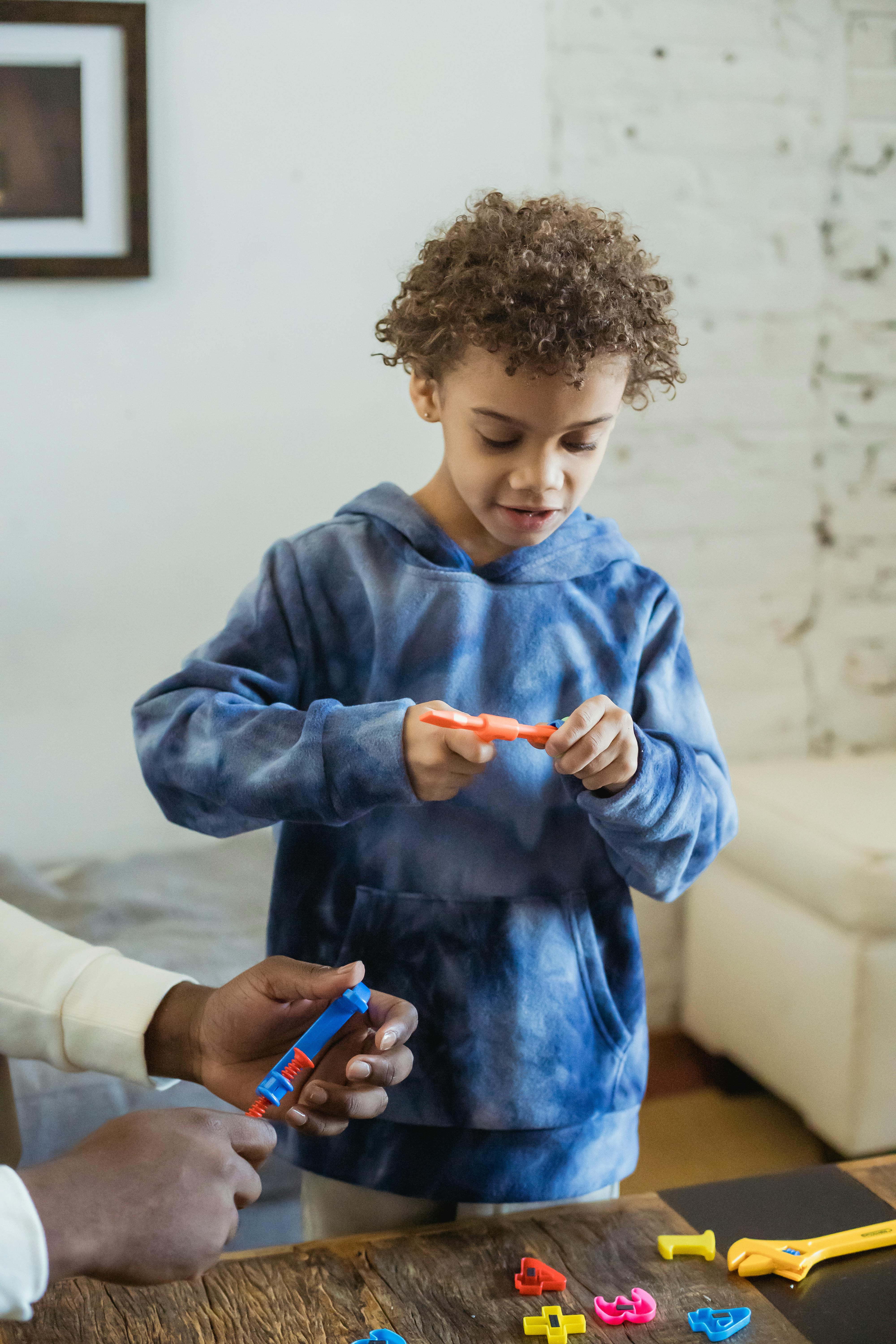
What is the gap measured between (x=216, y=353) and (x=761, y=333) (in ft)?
3.24

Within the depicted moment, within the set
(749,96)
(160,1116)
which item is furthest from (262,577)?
(749,96)

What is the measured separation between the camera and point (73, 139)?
1857mm

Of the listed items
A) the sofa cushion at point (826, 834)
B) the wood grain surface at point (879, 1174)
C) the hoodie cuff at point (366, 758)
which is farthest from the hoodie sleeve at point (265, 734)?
the sofa cushion at point (826, 834)

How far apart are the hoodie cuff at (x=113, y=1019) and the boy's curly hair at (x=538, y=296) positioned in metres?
0.57

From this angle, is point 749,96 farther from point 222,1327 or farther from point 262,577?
point 222,1327

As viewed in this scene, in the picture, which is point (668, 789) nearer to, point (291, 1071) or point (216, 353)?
point (291, 1071)

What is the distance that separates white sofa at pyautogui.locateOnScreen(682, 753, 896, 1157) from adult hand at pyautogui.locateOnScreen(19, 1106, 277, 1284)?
1.40 m

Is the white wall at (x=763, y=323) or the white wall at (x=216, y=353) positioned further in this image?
the white wall at (x=763, y=323)

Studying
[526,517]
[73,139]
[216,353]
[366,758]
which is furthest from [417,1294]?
[73,139]

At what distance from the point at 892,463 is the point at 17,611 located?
1.64m

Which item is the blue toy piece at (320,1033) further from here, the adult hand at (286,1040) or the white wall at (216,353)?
the white wall at (216,353)

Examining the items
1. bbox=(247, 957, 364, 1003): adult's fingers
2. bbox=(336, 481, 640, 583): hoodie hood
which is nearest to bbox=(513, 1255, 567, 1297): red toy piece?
bbox=(247, 957, 364, 1003): adult's fingers

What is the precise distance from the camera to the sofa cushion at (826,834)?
190cm

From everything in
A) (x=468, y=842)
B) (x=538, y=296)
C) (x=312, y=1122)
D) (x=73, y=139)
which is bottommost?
(x=312, y=1122)
